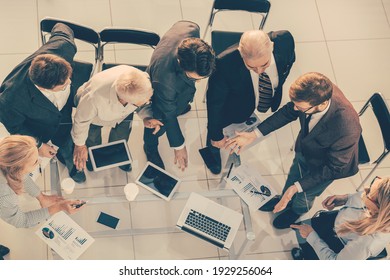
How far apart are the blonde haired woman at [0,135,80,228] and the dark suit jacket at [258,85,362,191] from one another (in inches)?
67.7

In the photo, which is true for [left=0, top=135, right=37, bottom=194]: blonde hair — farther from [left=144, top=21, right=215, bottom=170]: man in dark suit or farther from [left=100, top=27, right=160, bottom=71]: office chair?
[left=100, top=27, right=160, bottom=71]: office chair

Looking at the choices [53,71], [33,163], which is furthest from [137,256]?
[53,71]

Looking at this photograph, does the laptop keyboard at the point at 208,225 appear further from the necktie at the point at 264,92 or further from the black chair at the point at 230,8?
the black chair at the point at 230,8

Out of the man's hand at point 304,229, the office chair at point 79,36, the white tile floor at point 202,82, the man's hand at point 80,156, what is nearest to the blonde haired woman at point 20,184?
the white tile floor at point 202,82

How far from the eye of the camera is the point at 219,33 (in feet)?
14.5

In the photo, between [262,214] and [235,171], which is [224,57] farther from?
[262,214]

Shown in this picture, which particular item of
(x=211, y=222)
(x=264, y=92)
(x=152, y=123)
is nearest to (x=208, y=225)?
(x=211, y=222)

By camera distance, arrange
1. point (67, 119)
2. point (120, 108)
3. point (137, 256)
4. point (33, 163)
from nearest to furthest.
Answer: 1. point (33, 163)
2. point (120, 108)
3. point (67, 119)
4. point (137, 256)

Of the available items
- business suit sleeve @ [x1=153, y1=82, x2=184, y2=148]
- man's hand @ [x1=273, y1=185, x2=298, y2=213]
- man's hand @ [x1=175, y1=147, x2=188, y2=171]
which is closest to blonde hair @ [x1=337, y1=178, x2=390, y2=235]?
man's hand @ [x1=273, y1=185, x2=298, y2=213]

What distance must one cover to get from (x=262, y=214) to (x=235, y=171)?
2.62 feet

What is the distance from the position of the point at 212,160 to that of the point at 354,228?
5.18 ft

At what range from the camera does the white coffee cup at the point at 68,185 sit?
3362 mm

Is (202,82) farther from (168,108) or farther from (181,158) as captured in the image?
(168,108)

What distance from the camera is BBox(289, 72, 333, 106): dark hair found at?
118 inches
